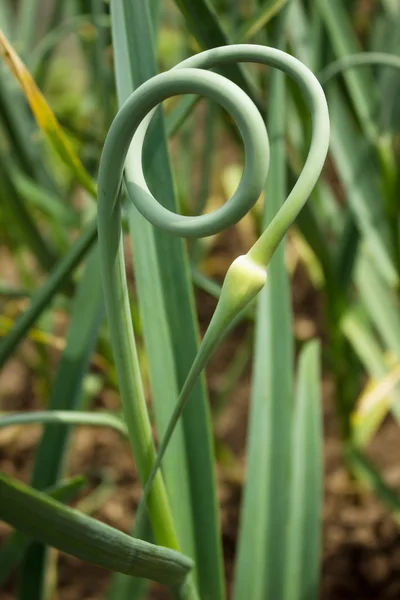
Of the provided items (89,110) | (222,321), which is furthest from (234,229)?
(222,321)

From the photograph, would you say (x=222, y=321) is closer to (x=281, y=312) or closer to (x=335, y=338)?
(x=281, y=312)

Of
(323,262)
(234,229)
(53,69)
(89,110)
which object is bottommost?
(323,262)

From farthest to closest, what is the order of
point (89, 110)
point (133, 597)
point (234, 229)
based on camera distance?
point (234, 229) → point (89, 110) → point (133, 597)

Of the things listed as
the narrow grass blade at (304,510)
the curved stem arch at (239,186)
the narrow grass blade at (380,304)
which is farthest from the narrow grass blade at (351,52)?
the curved stem arch at (239,186)

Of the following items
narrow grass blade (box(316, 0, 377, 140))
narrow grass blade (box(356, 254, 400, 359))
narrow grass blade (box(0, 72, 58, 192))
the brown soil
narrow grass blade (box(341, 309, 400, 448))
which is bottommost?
the brown soil

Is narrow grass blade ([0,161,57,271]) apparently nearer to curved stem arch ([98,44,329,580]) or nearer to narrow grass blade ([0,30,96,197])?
narrow grass blade ([0,30,96,197])

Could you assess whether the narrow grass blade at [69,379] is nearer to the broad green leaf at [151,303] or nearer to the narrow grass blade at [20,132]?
the broad green leaf at [151,303]

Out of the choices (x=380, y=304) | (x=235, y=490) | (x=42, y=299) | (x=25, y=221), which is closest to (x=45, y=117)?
(x=42, y=299)

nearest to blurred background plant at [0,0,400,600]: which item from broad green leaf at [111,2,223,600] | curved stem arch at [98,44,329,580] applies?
broad green leaf at [111,2,223,600]
